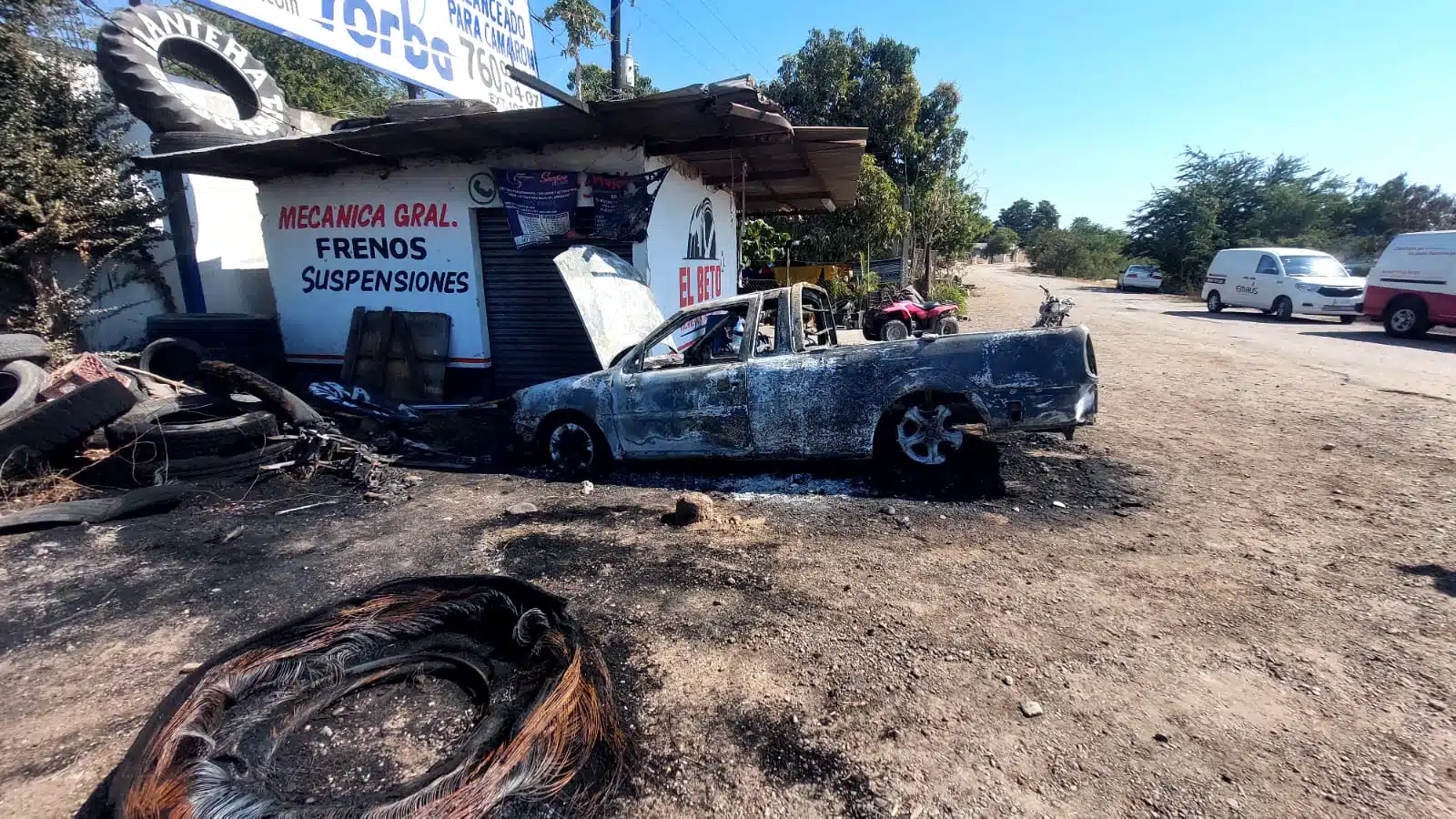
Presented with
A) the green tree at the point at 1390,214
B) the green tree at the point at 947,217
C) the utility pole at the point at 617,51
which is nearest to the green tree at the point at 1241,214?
the green tree at the point at 1390,214

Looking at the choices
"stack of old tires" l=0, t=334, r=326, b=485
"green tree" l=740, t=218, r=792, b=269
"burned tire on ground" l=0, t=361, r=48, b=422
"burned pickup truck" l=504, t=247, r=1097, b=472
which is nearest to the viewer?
"burned pickup truck" l=504, t=247, r=1097, b=472

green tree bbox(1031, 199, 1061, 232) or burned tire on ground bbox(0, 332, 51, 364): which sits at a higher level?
green tree bbox(1031, 199, 1061, 232)

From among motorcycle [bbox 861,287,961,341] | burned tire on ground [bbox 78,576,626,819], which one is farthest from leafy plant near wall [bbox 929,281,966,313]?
burned tire on ground [bbox 78,576,626,819]

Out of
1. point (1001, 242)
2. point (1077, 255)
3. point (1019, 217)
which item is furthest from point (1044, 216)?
point (1077, 255)

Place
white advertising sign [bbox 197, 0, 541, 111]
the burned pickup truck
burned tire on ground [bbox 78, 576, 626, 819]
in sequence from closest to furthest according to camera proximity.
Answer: burned tire on ground [bbox 78, 576, 626, 819], the burned pickup truck, white advertising sign [bbox 197, 0, 541, 111]

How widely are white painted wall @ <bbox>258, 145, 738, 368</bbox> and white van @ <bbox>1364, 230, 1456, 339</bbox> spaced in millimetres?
15019

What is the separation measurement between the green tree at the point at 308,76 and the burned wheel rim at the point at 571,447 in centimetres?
2049

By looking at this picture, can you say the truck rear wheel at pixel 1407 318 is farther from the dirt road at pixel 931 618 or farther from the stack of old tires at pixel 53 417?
the stack of old tires at pixel 53 417

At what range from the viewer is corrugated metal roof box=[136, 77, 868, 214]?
6.19 metres

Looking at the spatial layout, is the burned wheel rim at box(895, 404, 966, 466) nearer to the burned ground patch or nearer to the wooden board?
the burned ground patch

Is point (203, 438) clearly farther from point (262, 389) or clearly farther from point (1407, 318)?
point (1407, 318)

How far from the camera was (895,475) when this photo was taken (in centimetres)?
506

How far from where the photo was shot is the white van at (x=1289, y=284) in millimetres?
16155

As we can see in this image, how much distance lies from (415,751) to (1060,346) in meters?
4.64
